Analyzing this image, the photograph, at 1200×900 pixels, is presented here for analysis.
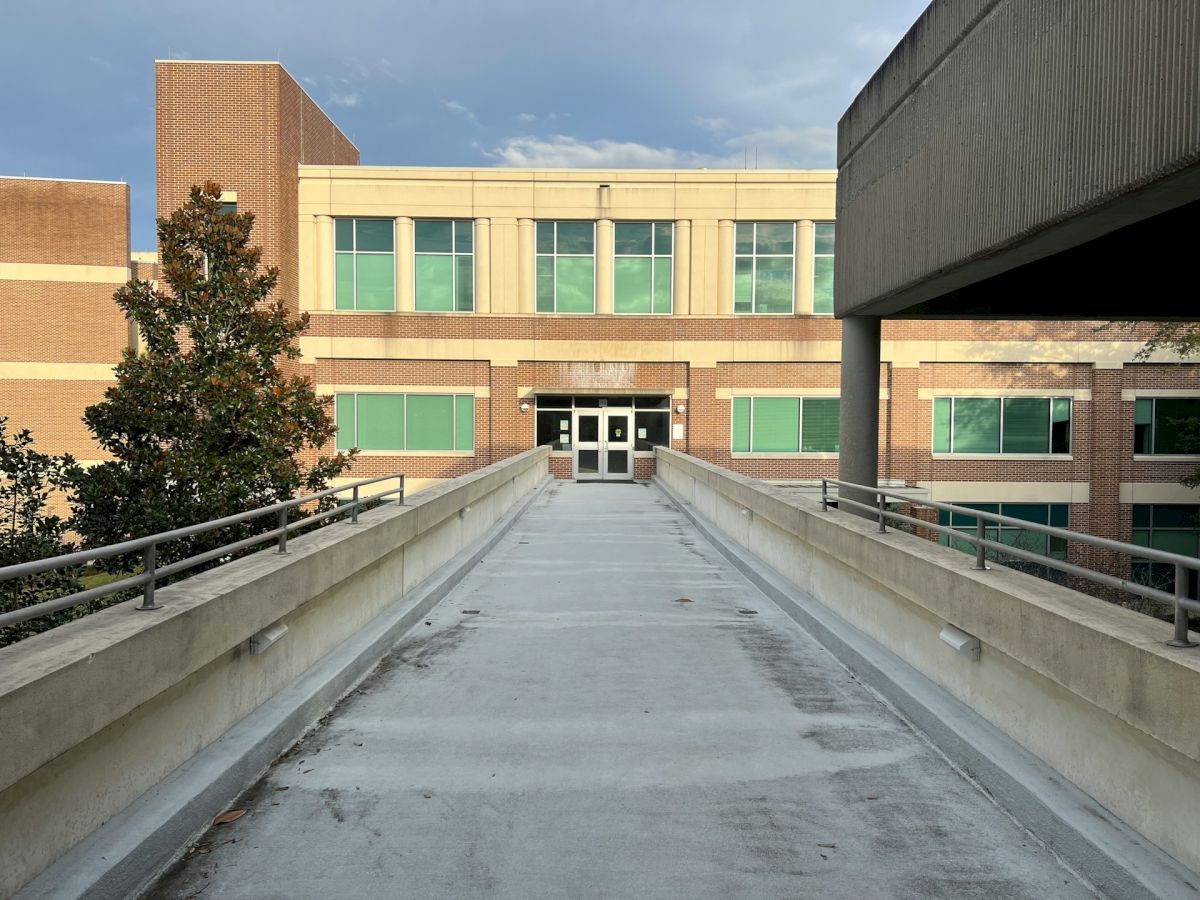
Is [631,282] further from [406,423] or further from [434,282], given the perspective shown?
[406,423]

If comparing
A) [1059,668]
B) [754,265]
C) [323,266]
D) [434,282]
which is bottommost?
[1059,668]

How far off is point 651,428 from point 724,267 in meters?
7.02

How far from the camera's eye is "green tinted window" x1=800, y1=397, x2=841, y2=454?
105ft

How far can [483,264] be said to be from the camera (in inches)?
1268

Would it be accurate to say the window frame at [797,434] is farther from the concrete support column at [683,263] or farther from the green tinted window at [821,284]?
the concrete support column at [683,263]

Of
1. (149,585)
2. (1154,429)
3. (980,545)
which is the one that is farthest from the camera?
(1154,429)

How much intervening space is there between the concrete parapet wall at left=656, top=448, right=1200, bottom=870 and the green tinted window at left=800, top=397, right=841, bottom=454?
2460 centimetres

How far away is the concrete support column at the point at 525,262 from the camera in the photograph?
3225cm

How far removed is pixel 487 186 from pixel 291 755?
29.7 m

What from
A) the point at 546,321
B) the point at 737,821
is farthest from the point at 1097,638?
the point at 546,321

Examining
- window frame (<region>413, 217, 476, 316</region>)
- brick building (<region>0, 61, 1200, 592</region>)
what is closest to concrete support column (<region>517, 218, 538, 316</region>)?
brick building (<region>0, 61, 1200, 592</region>)

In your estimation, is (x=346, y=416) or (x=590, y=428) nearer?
(x=346, y=416)

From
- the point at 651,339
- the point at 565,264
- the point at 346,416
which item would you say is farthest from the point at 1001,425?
the point at 346,416

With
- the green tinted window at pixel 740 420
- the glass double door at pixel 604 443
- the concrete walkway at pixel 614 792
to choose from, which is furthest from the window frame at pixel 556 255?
the concrete walkway at pixel 614 792
